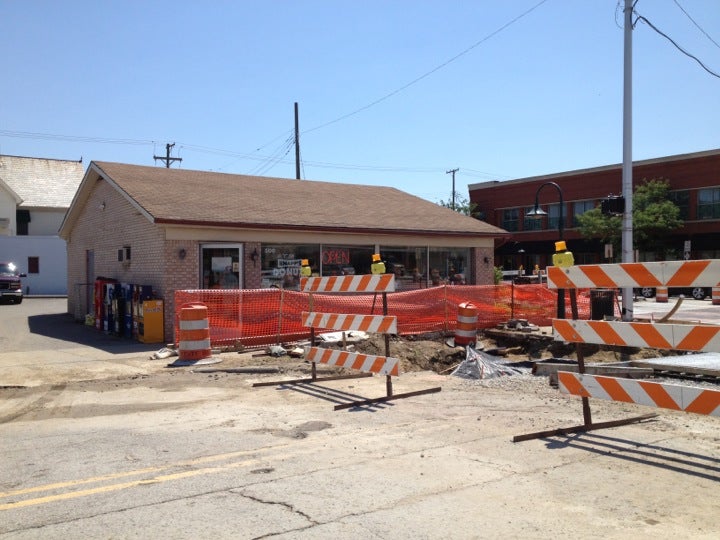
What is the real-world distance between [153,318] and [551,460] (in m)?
12.5

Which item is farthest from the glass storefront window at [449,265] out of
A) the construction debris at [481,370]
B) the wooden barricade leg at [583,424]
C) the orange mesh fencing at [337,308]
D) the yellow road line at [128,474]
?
the yellow road line at [128,474]

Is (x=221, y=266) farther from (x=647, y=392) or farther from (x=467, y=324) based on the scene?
(x=647, y=392)

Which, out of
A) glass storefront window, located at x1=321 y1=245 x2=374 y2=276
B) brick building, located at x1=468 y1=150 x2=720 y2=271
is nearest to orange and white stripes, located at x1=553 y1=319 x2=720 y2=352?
glass storefront window, located at x1=321 y1=245 x2=374 y2=276

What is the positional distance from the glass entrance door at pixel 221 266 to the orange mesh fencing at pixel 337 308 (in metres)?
2.24

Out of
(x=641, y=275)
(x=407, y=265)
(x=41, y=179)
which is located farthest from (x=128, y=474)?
(x=41, y=179)

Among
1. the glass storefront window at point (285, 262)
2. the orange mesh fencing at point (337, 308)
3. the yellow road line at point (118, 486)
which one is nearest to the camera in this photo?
the yellow road line at point (118, 486)

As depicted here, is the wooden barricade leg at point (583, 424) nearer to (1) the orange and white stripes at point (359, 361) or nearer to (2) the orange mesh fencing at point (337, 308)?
(1) the orange and white stripes at point (359, 361)

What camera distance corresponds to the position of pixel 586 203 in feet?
169

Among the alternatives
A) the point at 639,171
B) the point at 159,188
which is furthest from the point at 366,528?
the point at 639,171

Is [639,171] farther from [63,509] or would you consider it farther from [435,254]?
[63,509]

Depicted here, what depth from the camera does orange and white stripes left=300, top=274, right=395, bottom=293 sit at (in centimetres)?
934

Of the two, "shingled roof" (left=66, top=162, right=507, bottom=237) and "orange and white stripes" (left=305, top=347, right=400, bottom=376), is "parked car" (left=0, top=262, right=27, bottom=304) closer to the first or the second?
"shingled roof" (left=66, top=162, right=507, bottom=237)

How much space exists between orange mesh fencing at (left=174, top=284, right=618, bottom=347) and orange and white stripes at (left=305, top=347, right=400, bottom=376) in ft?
15.5

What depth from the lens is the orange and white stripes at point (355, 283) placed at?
9344 millimetres
